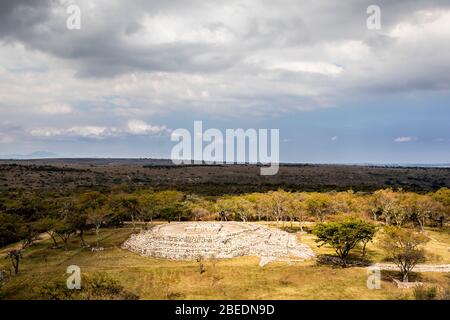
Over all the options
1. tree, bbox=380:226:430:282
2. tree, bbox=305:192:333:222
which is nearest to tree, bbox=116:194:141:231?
tree, bbox=305:192:333:222

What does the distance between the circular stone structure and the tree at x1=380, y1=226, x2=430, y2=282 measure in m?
10.6

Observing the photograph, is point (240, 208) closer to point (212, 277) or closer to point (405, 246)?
point (212, 277)

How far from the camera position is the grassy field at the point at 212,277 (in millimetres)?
35259

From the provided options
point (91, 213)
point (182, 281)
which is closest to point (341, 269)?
point (182, 281)

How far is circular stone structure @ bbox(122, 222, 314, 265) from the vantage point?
48.9 m

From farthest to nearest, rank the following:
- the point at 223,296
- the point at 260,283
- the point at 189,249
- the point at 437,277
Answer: the point at 189,249
the point at 437,277
the point at 260,283
the point at 223,296

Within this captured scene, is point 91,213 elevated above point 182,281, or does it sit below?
Answer: above

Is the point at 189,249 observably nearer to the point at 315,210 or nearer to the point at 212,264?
the point at 212,264

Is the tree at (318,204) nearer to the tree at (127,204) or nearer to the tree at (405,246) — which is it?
the tree at (405,246)

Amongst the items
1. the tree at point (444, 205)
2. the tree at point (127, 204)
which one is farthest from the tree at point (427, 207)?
the tree at point (127, 204)

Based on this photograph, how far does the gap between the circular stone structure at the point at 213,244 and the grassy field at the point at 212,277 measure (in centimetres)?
163
